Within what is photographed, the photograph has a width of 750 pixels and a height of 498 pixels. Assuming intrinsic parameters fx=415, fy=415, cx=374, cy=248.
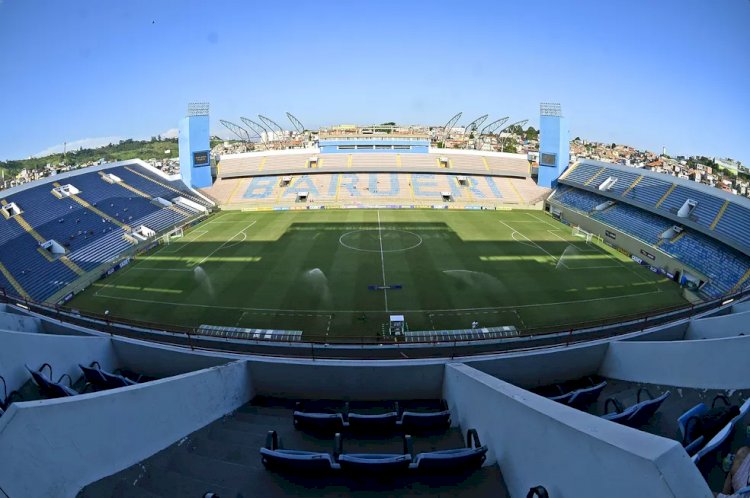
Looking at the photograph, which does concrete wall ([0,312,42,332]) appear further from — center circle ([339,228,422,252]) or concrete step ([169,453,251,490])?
center circle ([339,228,422,252])

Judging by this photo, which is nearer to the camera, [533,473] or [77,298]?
[533,473]

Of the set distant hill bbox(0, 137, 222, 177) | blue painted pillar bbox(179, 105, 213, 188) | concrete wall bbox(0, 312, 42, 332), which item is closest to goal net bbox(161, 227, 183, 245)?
blue painted pillar bbox(179, 105, 213, 188)

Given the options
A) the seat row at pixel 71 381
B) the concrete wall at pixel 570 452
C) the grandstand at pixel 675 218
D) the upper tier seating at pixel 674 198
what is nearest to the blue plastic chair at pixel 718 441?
the concrete wall at pixel 570 452

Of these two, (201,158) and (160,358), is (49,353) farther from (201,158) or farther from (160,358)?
(201,158)

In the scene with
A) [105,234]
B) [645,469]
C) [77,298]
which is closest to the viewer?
[645,469]

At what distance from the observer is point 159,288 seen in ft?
88.3

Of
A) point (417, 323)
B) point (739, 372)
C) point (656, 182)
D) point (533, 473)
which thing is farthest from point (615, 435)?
point (656, 182)

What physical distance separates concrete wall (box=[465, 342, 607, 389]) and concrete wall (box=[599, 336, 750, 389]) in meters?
0.42

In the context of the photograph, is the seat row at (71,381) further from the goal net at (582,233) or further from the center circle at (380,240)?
the goal net at (582,233)

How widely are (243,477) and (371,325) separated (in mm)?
16048

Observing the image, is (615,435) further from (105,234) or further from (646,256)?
(105,234)

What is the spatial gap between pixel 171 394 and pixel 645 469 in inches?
261

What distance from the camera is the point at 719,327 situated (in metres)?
11.0

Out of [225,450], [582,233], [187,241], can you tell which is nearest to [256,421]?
[225,450]
